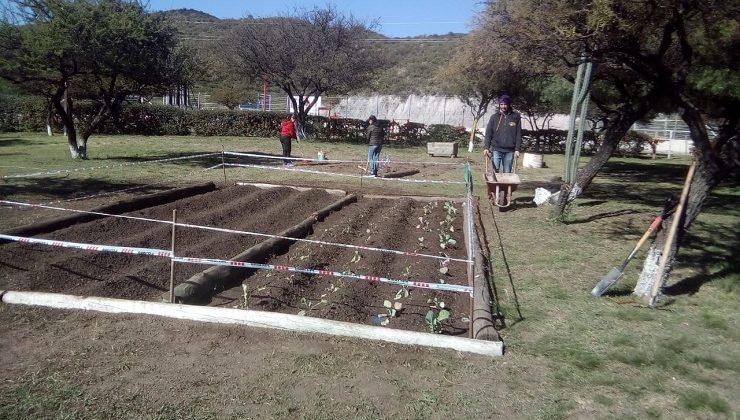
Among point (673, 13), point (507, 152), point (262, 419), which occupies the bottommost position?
point (262, 419)

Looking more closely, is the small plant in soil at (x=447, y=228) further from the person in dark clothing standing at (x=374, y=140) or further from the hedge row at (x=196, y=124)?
the hedge row at (x=196, y=124)

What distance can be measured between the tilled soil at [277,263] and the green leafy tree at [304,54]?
68.0ft

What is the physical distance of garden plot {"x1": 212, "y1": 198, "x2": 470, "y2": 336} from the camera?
5852 millimetres

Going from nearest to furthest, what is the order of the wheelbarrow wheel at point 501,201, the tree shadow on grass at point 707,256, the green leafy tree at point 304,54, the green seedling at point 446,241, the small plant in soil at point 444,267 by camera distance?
the tree shadow on grass at point 707,256 → the small plant in soil at point 444,267 → the green seedling at point 446,241 → the wheelbarrow wheel at point 501,201 → the green leafy tree at point 304,54

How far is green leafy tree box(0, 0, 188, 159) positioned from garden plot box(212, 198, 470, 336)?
10583 mm

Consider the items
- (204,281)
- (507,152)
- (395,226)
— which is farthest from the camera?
(507,152)

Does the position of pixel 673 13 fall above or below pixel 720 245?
above

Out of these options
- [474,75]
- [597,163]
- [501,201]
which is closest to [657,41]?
[597,163]

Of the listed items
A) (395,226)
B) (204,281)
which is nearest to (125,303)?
(204,281)

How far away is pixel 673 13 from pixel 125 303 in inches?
264

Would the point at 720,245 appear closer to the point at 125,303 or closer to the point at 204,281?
the point at 204,281

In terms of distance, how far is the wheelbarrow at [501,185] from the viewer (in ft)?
37.4

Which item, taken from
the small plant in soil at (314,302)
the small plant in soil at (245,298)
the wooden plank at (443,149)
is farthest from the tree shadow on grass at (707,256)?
the wooden plank at (443,149)

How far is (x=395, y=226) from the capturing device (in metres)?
9.68
